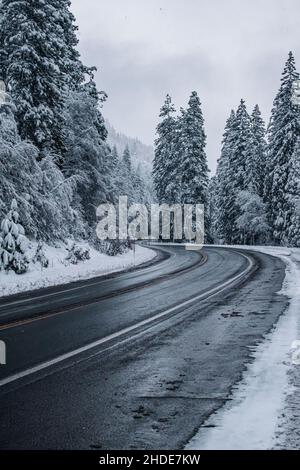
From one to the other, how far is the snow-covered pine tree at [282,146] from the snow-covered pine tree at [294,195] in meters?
0.61

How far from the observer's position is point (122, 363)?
6184 millimetres

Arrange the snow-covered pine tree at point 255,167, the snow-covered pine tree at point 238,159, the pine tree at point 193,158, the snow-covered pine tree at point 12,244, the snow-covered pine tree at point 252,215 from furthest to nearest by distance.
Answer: the pine tree at point 193,158
the snow-covered pine tree at point 238,159
the snow-covered pine tree at point 255,167
the snow-covered pine tree at point 252,215
the snow-covered pine tree at point 12,244

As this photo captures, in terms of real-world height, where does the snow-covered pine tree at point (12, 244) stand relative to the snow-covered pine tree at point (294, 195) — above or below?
below

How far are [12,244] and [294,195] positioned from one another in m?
28.7

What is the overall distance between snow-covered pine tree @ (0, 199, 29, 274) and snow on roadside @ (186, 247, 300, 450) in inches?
453

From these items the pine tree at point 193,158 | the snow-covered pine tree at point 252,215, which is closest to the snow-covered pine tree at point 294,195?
the snow-covered pine tree at point 252,215

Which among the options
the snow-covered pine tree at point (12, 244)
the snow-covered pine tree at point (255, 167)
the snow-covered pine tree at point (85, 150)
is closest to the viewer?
the snow-covered pine tree at point (12, 244)

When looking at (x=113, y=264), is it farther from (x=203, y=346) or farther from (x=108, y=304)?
(x=203, y=346)

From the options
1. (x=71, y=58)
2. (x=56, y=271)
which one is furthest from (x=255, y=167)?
(x=56, y=271)

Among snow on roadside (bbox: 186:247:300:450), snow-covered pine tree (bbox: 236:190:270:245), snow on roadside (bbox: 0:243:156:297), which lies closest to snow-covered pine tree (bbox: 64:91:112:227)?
snow on roadside (bbox: 0:243:156:297)

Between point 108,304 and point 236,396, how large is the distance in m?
6.75

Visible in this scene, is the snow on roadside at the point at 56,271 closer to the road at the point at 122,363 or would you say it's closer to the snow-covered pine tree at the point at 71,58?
the road at the point at 122,363

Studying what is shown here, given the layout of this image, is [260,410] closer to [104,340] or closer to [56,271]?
[104,340]

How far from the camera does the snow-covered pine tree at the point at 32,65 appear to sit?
22625 mm
